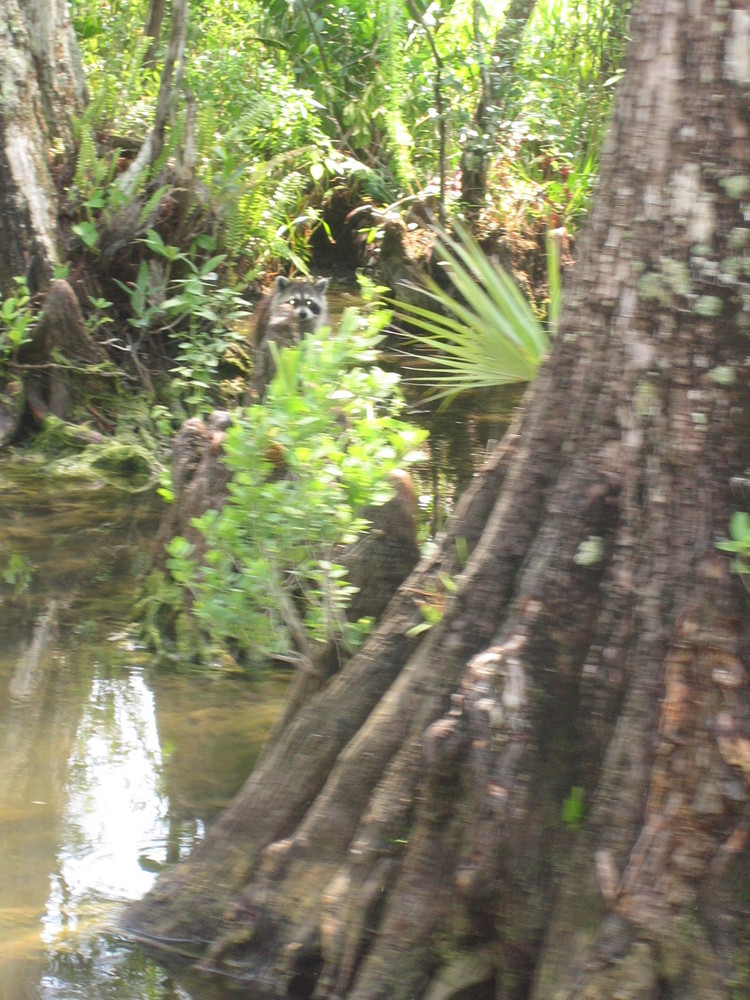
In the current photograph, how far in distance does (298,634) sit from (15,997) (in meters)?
1.26

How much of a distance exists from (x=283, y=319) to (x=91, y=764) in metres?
3.88

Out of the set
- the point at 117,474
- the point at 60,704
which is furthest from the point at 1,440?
the point at 60,704

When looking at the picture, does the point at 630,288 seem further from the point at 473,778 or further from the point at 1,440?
the point at 1,440

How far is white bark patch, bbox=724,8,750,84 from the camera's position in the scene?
2.54 m

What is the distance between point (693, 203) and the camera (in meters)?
2.60

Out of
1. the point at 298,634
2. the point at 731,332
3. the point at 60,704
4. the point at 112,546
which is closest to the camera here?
the point at 731,332

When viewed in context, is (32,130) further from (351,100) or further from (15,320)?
(351,100)

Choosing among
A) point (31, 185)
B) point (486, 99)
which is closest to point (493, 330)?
point (31, 185)

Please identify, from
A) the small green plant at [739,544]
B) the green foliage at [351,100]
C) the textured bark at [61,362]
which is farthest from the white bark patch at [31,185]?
the small green plant at [739,544]

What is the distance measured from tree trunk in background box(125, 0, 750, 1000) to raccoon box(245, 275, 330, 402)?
4.17 m

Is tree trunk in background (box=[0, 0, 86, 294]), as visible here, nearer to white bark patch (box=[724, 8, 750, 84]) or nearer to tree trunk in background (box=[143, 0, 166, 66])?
tree trunk in background (box=[143, 0, 166, 66])

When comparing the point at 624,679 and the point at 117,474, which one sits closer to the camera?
the point at 624,679

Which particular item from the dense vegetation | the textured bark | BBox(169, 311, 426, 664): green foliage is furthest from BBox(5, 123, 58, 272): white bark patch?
BBox(169, 311, 426, 664): green foliage

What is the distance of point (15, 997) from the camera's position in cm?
298
